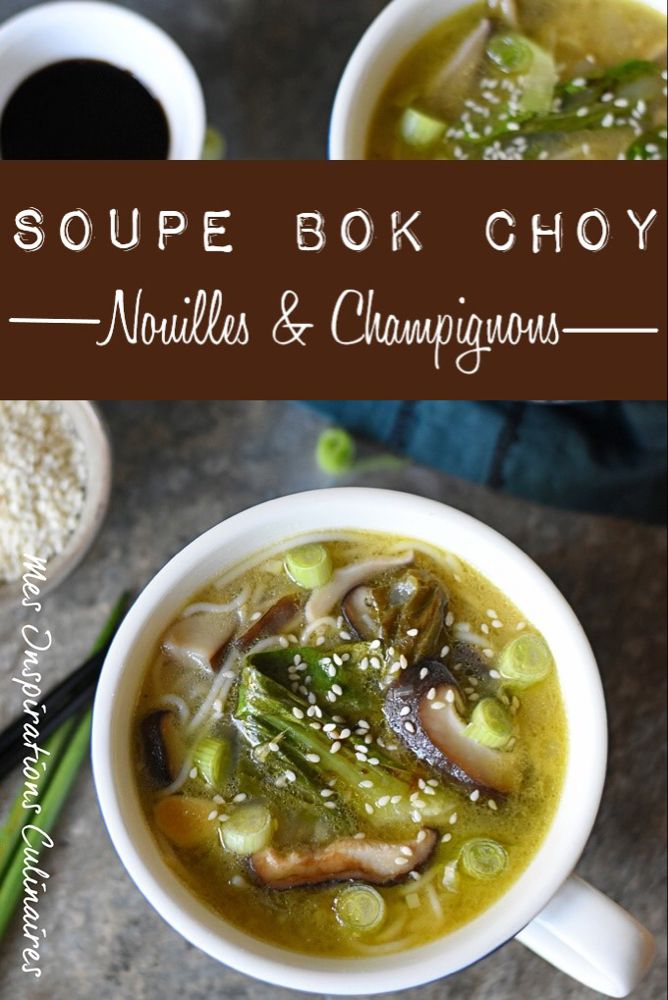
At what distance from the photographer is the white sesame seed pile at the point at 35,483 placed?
6.95ft

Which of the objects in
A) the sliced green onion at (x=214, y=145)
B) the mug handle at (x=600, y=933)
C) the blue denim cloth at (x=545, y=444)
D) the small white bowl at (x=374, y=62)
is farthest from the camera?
the sliced green onion at (x=214, y=145)

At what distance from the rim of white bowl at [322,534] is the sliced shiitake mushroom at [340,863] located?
95 millimetres

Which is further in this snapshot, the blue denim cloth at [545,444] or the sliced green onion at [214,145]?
the sliced green onion at [214,145]

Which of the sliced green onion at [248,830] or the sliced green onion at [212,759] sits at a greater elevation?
the sliced green onion at [212,759]

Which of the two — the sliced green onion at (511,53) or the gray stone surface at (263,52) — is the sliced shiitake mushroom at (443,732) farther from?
the gray stone surface at (263,52)

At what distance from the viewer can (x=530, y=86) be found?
210 centimetres

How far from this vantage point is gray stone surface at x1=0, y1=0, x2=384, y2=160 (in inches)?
94.2

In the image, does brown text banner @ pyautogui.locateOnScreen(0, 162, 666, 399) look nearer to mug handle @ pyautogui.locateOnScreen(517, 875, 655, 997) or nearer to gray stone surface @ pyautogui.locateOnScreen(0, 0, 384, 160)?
gray stone surface @ pyautogui.locateOnScreen(0, 0, 384, 160)

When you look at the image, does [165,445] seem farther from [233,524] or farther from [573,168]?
[573,168]

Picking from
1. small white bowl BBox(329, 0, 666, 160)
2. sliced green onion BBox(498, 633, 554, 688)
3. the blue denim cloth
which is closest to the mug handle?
sliced green onion BBox(498, 633, 554, 688)

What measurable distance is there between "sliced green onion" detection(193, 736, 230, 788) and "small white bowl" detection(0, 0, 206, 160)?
1.04 meters

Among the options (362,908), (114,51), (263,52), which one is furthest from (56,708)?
(263,52)

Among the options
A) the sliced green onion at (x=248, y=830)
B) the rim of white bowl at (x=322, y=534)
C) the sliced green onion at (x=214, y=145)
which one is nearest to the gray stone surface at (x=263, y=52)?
the sliced green onion at (x=214, y=145)

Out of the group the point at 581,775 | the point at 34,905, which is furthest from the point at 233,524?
the point at 34,905
